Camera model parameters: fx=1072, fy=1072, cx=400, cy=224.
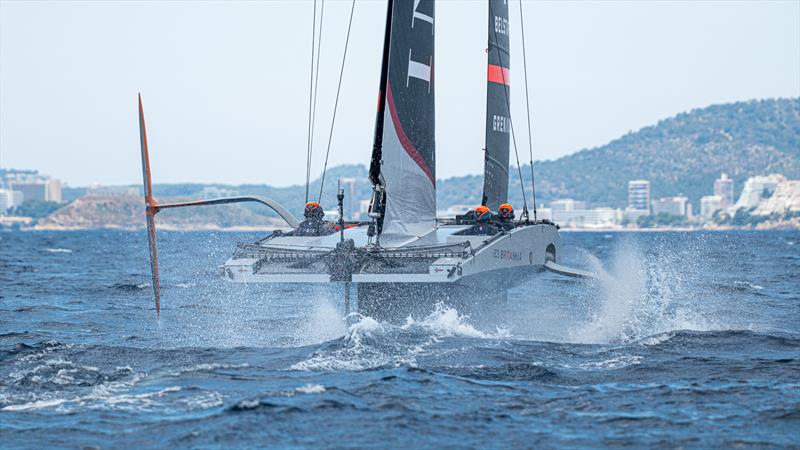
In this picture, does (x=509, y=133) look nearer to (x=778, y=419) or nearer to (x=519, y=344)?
(x=519, y=344)

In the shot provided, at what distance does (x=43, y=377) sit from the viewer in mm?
11789

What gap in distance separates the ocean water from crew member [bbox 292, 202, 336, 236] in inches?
59.7

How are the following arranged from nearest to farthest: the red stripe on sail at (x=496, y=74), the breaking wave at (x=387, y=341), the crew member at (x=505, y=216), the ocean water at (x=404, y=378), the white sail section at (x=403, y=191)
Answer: the ocean water at (x=404, y=378), the breaking wave at (x=387, y=341), the white sail section at (x=403, y=191), the crew member at (x=505, y=216), the red stripe on sail at (x=496, y=74)

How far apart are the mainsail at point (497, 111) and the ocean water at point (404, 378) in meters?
2.95

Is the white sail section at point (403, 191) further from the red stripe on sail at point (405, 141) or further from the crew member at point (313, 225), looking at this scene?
the crew member at point (313, 225)

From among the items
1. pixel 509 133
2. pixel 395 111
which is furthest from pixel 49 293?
pixel 395 111

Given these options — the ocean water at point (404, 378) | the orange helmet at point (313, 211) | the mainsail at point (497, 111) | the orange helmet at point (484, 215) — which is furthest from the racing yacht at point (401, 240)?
the mainsail at point (497, 111)

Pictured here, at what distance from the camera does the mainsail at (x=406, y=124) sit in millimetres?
15750

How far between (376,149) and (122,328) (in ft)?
18.1

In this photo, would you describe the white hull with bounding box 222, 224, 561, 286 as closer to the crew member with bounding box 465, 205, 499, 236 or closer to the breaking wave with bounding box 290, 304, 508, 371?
the crew member with bounding box 465, 205, 499, 236

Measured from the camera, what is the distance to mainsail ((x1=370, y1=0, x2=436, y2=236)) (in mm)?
15750

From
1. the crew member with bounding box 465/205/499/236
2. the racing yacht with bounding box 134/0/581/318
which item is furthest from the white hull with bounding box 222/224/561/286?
the crew member with bounding box 465/205/499/236

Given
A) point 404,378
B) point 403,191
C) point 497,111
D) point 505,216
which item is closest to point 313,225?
point 403,191

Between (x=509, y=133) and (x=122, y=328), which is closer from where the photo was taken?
(x=122, y=328)
